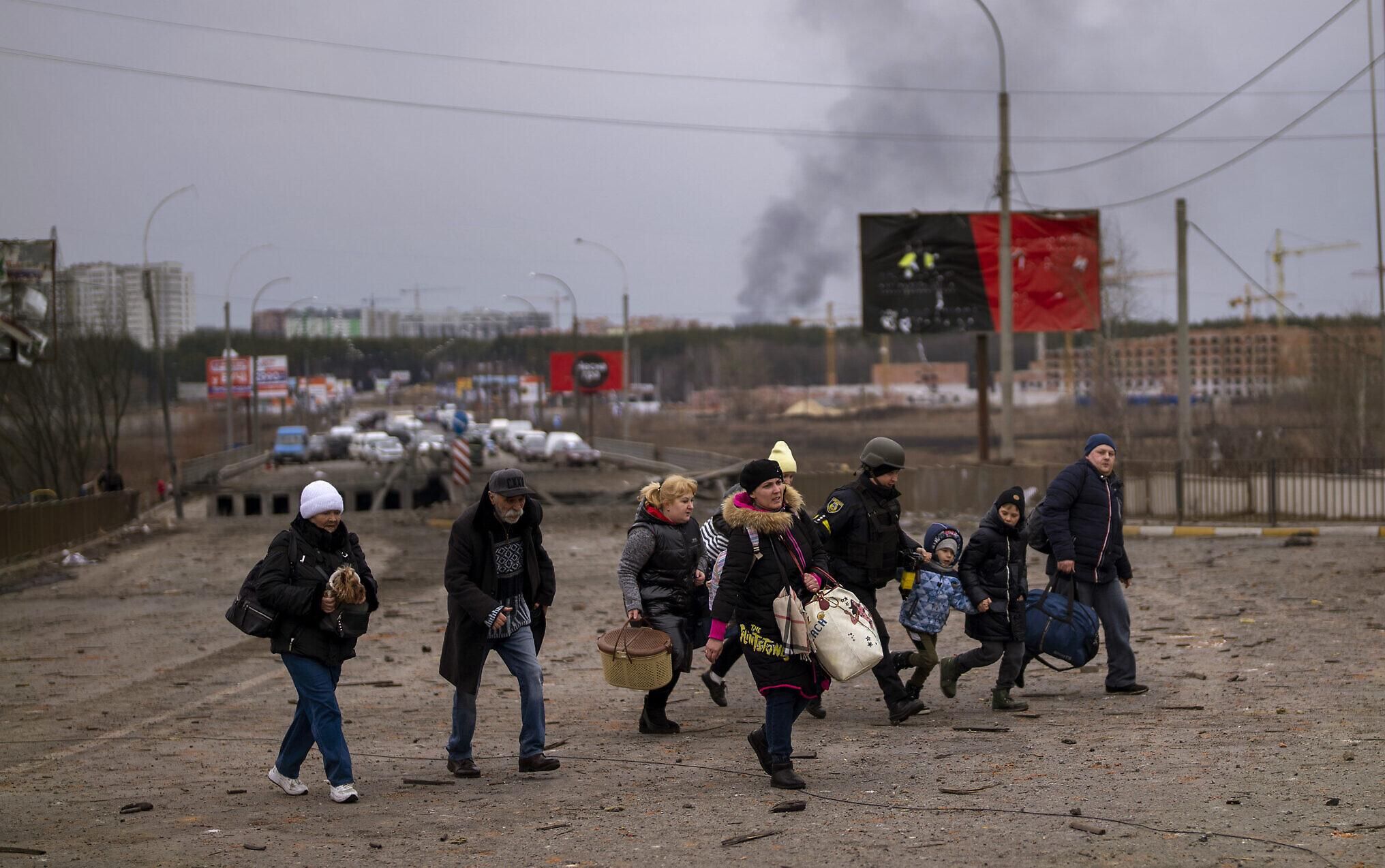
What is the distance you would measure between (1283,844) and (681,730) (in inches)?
178

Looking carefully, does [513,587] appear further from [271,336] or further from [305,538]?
[271,336]

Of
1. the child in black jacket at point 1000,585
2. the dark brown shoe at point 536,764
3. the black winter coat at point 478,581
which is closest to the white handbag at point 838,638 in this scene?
the black winter coat at point 478,581

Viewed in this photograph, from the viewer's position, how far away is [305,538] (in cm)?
720

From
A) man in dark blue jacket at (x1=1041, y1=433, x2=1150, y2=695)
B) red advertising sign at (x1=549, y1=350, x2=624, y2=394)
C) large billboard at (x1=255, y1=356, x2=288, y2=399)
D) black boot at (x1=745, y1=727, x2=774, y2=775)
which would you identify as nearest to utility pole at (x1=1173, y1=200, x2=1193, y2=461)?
man in dark blue jacket at (x1=1041, y1=433, x2=1150, y2=695)

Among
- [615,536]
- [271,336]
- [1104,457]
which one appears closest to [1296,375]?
[615,536]

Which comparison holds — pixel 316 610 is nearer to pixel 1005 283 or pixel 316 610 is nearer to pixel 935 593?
pixel 935 593

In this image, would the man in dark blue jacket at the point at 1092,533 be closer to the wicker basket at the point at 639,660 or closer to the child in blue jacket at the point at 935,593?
the child in blue jacket at the point at 935,593

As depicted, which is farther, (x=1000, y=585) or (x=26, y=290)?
(x=26, y=290)

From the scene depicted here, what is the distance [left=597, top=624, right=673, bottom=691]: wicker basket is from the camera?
28.6 feet

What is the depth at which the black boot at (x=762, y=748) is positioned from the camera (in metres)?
7.30

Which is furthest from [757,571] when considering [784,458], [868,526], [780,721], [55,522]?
[55,522]

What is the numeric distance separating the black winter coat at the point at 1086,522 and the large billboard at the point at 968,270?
25052mm

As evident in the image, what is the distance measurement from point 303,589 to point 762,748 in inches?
98.1

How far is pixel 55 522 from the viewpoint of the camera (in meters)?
27.4
